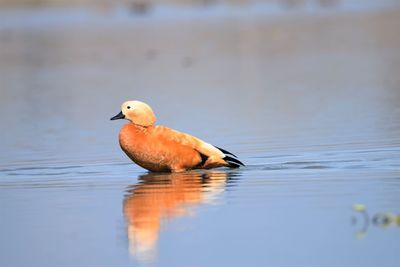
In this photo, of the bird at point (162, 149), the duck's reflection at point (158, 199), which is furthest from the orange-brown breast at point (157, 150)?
the duck's reflection at point (158, 199)

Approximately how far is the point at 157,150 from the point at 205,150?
460mm

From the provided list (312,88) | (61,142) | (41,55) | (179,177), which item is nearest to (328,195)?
(179,177)

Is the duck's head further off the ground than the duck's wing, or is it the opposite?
the duck's head

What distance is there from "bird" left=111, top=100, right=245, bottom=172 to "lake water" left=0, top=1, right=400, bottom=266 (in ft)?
0.40

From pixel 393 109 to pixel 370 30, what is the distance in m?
15.3

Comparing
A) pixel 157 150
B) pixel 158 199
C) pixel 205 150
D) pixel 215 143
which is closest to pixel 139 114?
pixel 157 150

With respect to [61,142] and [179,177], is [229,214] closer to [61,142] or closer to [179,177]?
[179,177]

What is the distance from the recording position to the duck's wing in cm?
1176

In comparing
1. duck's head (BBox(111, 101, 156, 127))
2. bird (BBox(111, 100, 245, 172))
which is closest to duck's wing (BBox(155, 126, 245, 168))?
bird (BBox(111, 100, 245, 172))

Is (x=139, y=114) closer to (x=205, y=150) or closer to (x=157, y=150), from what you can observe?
(x=157, y=150)

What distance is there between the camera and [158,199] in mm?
10273

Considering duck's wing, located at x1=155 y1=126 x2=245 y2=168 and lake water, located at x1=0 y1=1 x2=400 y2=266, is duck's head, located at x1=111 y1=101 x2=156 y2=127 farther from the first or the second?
lake water, located at x1=0 y1=1 x2=400 y2=266

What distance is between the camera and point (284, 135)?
14.1 metres

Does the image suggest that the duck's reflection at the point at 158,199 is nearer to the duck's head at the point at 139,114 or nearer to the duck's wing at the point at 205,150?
the duck's wing at the point at 205,150
